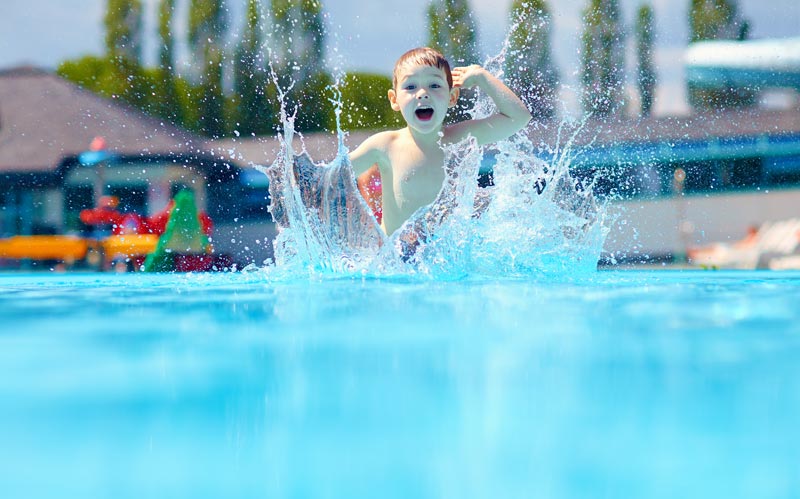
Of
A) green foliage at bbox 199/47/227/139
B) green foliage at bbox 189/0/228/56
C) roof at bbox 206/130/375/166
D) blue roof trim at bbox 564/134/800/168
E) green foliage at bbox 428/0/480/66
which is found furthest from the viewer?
green foliage at bbox 189/0/228/56

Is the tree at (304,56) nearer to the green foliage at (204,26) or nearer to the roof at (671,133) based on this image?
the roof at (671,133)

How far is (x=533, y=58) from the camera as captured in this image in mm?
11148

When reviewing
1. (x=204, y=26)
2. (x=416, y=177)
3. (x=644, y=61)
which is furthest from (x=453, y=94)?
(x=204, y=26)

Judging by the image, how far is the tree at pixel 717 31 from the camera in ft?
39.8

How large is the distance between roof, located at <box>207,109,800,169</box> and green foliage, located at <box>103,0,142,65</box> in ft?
23.1

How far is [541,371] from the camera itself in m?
1.27

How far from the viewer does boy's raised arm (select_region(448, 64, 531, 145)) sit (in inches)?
152

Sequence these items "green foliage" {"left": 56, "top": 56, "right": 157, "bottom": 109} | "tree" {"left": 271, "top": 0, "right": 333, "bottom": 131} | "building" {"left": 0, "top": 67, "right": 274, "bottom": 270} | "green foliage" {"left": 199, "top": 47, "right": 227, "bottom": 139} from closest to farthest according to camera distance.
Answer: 1. "building" {"left": 0, "top": 67, "right": 274, "bottom": 270}
2. "tree" {"left": 271, "top": 0, "right": 333, "bottom": 131}
3. "green foliage" {"left": 199, "top": 47, "right": 227, "bottom": 139}
4. "green foliage" {"left": 56, "top": 56, "right": 157, "bottom": 109}

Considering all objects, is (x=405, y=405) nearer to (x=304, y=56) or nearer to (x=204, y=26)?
(x=304, y=56)

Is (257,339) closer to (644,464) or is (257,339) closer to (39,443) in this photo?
(39,443)

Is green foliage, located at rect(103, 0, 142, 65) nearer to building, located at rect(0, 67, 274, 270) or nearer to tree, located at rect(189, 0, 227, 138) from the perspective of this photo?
tree, located at rect(189, 0, 227, 138)

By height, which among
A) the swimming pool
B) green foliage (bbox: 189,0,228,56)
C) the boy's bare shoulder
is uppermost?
green foliage (bbox: 189,0,228,56)

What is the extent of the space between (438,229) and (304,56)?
10609 mm

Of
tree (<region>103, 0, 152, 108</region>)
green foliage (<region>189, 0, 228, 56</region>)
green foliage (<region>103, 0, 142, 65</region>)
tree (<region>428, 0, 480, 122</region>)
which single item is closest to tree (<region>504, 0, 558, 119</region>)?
tree (<region>428, 0, 480, 122</region>)
